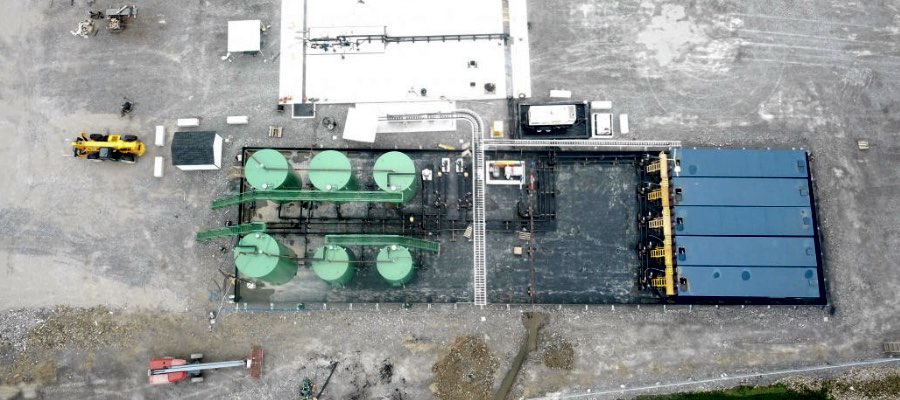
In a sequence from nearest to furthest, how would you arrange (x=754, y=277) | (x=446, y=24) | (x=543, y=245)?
(x=754, y=277)
(x=543, y=245)
(x=446, y=24)

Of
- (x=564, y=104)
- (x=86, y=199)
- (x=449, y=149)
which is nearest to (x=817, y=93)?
(x=564, y=104)

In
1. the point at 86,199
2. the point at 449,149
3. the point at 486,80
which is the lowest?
the point at 86,199

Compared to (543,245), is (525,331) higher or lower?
lower

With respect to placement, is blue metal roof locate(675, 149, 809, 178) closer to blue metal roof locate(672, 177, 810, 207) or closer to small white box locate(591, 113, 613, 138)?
blue metal roof locate(672, 177, 810, 207)

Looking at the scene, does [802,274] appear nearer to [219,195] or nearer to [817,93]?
[817,93]

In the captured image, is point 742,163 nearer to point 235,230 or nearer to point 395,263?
point 395,263

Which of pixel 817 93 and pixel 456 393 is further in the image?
pixel 817 93

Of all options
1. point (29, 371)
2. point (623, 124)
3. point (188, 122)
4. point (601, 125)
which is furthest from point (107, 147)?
point (623, 124)
